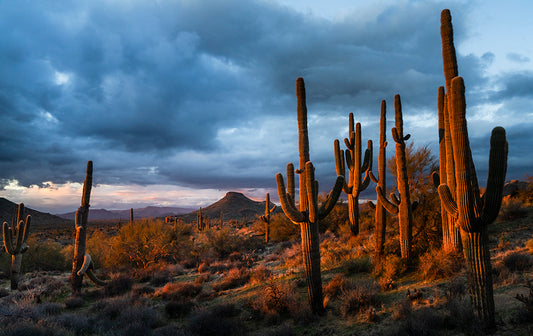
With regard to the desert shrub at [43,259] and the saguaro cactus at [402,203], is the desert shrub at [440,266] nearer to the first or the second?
the saguaro cactus at [402,203]

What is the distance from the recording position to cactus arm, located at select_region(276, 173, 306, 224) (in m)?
9.09

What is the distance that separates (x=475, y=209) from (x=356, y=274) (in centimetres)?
725

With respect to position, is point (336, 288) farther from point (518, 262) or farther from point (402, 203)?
point (518, 262)

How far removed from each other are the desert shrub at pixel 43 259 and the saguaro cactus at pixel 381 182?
916 inches

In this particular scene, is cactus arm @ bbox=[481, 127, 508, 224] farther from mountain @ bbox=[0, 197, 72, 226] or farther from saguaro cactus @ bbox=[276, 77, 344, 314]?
mountain @ bbox=[0, 197, 72, 226]

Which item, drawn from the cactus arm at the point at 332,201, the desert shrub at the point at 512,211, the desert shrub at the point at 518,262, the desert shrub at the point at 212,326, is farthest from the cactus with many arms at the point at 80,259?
the desert shrub at the point at 512,211

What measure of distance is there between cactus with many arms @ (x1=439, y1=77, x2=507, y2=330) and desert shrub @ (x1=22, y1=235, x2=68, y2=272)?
26612mm

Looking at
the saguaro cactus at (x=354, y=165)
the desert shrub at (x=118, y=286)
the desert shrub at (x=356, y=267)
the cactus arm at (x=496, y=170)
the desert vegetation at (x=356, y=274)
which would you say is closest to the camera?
the cactus arm at (x=496, y=170)

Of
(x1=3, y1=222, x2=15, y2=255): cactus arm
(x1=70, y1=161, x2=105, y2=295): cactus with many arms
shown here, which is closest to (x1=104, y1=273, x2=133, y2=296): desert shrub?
(x1=70, y1=161, x2=105, y2=295): cactus with many arms

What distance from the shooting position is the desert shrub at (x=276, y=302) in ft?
29.9

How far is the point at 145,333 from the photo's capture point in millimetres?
7855

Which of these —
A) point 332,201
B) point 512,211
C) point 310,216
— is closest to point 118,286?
point 310,216

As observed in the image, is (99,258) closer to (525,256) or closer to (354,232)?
(354,232)

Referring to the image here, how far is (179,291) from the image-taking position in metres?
12.6
